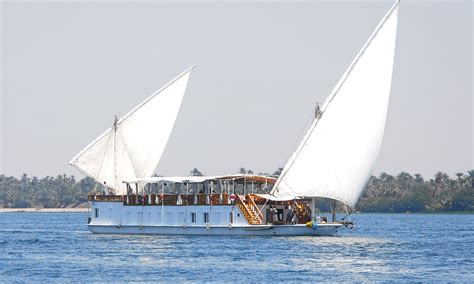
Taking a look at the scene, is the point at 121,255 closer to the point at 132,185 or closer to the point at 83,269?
the point at 83,269

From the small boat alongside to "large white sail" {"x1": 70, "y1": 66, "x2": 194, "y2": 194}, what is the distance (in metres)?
0.09

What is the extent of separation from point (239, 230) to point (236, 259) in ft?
52.3

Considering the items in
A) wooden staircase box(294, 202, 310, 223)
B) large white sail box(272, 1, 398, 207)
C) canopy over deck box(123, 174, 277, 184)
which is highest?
large white sail box(272, 1, 398, 207)

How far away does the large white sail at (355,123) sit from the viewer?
79.2 metres

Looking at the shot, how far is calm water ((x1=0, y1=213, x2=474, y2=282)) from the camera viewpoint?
60562 mm

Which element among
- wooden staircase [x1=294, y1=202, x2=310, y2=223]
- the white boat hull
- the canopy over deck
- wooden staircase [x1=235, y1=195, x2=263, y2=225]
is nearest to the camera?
the white boat hull

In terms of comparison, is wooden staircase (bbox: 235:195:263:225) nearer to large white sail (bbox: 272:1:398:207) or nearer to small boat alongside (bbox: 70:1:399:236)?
small boat alongside (bbox: 70:1:399:236)

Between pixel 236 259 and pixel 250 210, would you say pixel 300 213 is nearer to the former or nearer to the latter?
pixel 250 210

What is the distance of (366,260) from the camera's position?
67.8 meters

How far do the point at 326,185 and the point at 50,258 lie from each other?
21313 mm

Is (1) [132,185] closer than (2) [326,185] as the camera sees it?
No

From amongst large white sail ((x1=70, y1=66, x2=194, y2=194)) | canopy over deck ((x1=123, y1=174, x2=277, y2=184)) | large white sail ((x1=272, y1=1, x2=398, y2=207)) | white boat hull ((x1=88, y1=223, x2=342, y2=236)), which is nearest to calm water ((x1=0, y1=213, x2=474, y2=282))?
white boat hull ((x1=88, y1=223, x2=342, y2=236))

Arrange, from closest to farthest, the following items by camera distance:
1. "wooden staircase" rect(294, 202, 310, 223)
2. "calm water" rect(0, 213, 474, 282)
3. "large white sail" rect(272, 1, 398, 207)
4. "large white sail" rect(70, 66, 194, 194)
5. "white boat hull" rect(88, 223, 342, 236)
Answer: "calm water" rect(0, 213, 474, 282) → "large white sail" rect(272, 1, 398, 207) → "white boat hull" rect(88, 223, 342, 236) → "wooden staircase" rect(294, 202, 310, 223) → "large white sail" rect(70, 66, 194, 194)

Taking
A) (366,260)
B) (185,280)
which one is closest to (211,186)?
(366,260)
